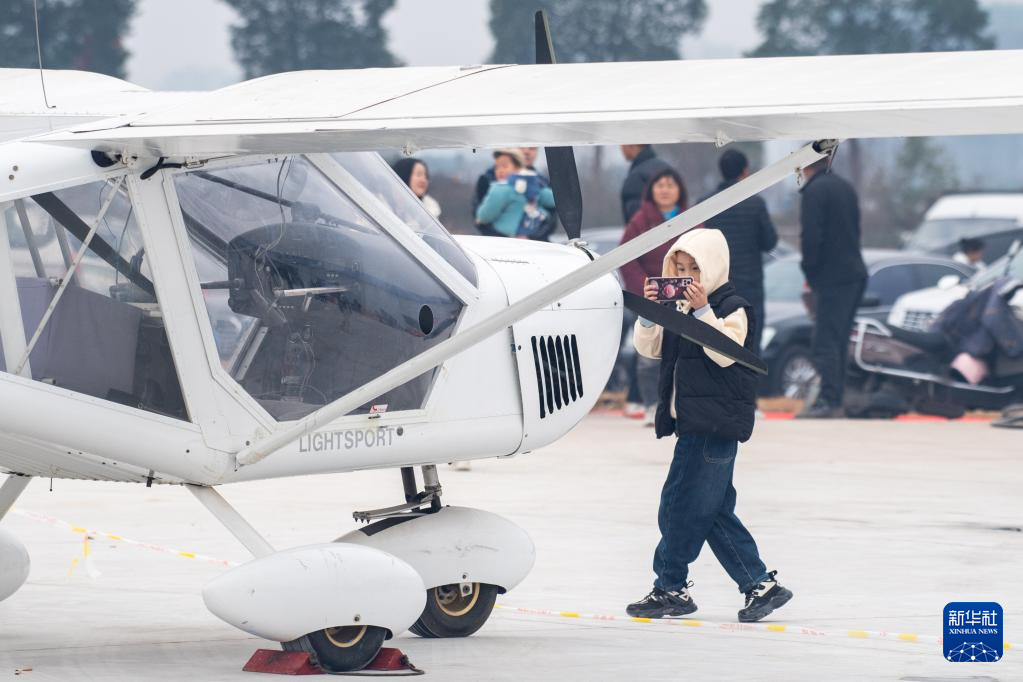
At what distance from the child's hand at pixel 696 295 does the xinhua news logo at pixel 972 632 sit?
1.63m

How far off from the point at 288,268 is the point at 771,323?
12003 millimetres

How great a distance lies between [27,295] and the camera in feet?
21.9

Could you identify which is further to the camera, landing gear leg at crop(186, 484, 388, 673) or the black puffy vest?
the black puffy vest

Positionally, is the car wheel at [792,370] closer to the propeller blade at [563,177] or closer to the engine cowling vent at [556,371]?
the propeller blade at [563,177]

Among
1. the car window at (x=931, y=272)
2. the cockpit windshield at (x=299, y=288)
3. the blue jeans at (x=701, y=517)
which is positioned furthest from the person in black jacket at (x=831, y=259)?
the cockpit windshield at (x=299, y=288)

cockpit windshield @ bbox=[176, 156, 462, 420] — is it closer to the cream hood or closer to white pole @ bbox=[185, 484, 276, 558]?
white pole @ bbox=[185, 484, 276, 558]

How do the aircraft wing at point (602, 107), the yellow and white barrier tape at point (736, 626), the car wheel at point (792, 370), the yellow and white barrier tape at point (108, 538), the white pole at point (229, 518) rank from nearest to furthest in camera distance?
the aircraft wing at point (602, 107) < the white pole at point (229, 518) < the yellow and white barrier tape at point (736, 626) < the yellow and white barrier tape at point (108, 538) < the car wheel at point (792, 370)

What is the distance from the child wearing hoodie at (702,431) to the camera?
8.12 metres

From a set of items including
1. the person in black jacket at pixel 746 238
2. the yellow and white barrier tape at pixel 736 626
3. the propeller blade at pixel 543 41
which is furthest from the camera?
the person in black jacket at pixel 746 238

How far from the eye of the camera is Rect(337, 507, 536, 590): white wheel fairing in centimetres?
778

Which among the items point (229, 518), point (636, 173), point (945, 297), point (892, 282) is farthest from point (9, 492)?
point (892, 282)

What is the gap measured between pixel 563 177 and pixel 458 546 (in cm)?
175

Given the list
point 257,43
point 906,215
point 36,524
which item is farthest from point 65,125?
point 906,215

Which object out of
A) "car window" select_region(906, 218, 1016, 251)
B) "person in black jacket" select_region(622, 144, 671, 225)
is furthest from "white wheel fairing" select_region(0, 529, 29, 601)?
"car window" select_region(906, 218, 1016, 251)
